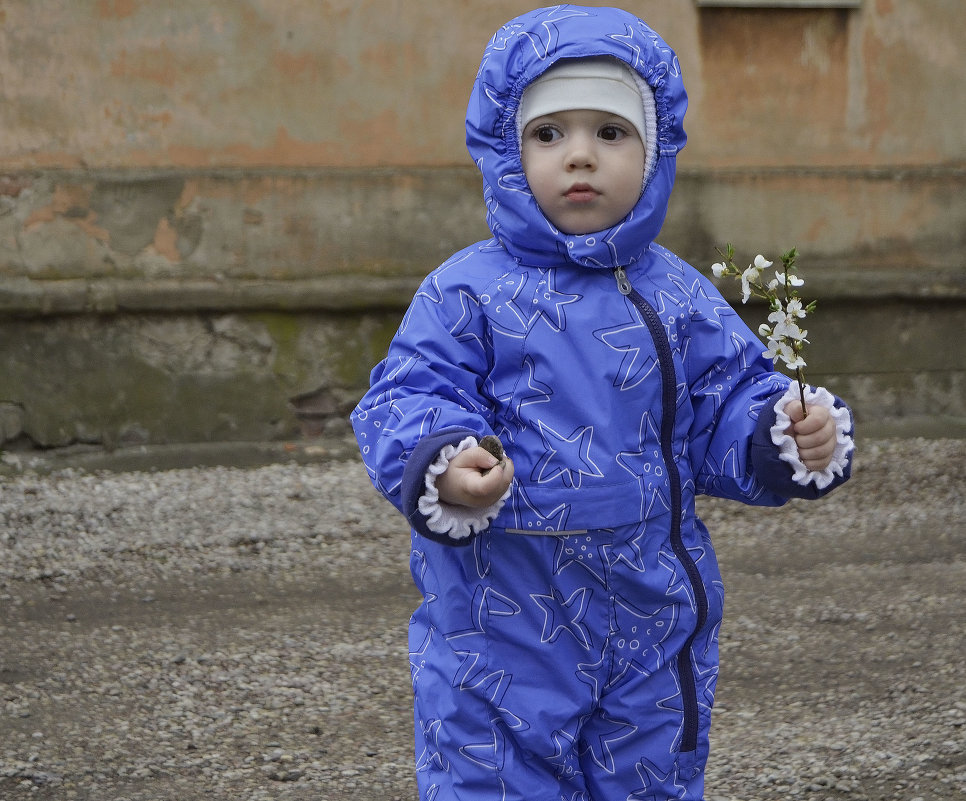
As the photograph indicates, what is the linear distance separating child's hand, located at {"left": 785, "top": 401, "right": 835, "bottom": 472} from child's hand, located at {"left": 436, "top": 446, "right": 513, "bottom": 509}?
470mm

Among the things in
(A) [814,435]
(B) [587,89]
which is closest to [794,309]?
(A) [814,435]

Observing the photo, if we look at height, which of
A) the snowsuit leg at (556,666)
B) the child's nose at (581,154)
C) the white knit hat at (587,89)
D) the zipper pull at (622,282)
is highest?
the white knit hat at (587,89)

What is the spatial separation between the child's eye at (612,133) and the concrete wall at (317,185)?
3.87 metres

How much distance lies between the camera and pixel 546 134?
85.7 inches

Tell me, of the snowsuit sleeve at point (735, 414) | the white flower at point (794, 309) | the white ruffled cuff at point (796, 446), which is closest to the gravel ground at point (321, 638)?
the snowsuit sleeve at point (735, 414)

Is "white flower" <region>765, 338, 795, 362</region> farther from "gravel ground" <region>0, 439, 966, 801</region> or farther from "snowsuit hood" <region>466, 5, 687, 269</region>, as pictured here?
"gravel ground" <region>0, 439, 966, 801</region>

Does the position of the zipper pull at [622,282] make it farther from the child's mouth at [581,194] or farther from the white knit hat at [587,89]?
the white knit hat at [587,89]

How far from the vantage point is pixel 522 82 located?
215 cm

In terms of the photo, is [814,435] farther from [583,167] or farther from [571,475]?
[583,167]

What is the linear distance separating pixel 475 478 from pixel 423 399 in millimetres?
191

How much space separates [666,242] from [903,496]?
1.61 m

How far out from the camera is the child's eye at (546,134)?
216 centimetres

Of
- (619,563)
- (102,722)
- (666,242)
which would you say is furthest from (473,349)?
(666,242)

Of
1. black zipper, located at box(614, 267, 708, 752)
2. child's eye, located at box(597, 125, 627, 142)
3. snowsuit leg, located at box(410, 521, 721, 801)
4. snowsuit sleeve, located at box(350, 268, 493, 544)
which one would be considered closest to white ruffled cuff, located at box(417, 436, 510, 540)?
snowsuit sleeve, located at box(350, 268, 493, 544)
